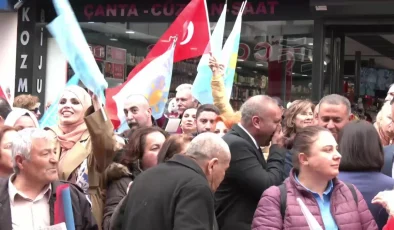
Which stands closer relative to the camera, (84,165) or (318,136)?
(318,136)

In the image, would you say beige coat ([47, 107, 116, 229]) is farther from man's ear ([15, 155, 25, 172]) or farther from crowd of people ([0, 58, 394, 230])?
man's ear ([15, 155, 25, 172])

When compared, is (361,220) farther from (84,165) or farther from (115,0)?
(115,0)

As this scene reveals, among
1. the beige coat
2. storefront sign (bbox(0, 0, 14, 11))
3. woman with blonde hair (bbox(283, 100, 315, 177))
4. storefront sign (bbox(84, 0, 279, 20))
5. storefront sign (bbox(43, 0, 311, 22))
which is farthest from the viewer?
storefront sign (bbox(0, 0, 14, 11))

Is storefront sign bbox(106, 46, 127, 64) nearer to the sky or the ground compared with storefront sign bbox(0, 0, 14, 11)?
nearer to the ground

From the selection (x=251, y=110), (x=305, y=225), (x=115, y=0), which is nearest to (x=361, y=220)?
(x=305, y=225)

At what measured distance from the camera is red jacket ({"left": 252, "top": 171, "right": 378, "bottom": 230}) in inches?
194

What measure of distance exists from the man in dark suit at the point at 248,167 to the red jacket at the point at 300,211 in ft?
1.78

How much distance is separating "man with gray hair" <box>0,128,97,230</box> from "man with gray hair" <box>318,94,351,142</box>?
2.54m

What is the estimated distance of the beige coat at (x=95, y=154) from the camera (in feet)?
17.9

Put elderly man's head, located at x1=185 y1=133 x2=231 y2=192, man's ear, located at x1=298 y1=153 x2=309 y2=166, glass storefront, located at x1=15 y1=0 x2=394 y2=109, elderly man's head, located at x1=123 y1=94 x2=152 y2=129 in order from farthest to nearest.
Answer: glass storefront, located at x1=15 y1=0 x2=394 y2=109 → elderly man's head, located at x1=123 y1=94 x2=152 y2=129 → man's ear, located at x1=298 y1=153 x2=309 y2=166 → elderly man's head, located at x1=185 y1=133 x2=231 y2=192

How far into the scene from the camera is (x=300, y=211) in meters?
4.92

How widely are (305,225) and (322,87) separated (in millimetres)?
7544

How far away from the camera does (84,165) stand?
5.85 meters

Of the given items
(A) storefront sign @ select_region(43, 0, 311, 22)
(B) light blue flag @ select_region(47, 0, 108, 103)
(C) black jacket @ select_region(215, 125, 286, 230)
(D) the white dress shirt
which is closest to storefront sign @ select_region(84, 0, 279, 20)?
(A) storefront sign @ select_region(43, 0, 311, 22)
